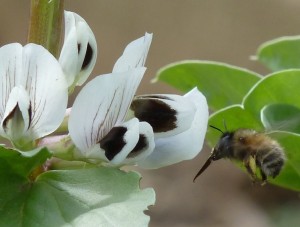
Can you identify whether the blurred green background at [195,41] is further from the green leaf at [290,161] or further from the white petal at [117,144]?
the white petal at [117,144]

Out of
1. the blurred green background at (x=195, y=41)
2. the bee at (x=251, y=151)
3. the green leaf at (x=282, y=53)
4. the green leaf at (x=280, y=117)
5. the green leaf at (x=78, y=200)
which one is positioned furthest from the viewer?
the blurred green background at (x=195, y=41)

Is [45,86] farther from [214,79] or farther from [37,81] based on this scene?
[214,79]

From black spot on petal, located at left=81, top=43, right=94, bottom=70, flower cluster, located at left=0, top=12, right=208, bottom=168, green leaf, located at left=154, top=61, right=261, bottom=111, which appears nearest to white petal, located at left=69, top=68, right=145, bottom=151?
flower cluster, located at left=0, top=12, right=208, bottom=168

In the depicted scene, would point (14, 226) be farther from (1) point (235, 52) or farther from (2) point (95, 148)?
(1) point (235, 52)

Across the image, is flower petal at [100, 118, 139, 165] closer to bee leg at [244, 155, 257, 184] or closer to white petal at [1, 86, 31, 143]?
white petal at [1, 86, 31, 143]

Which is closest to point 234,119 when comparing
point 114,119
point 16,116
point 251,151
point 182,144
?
point 251,151

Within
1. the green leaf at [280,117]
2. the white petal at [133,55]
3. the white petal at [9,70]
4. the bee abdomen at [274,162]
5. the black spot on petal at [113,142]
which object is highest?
the white petal at [133,55]

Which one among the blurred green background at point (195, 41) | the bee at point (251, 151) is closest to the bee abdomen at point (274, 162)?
the bee at point (251, 151)
